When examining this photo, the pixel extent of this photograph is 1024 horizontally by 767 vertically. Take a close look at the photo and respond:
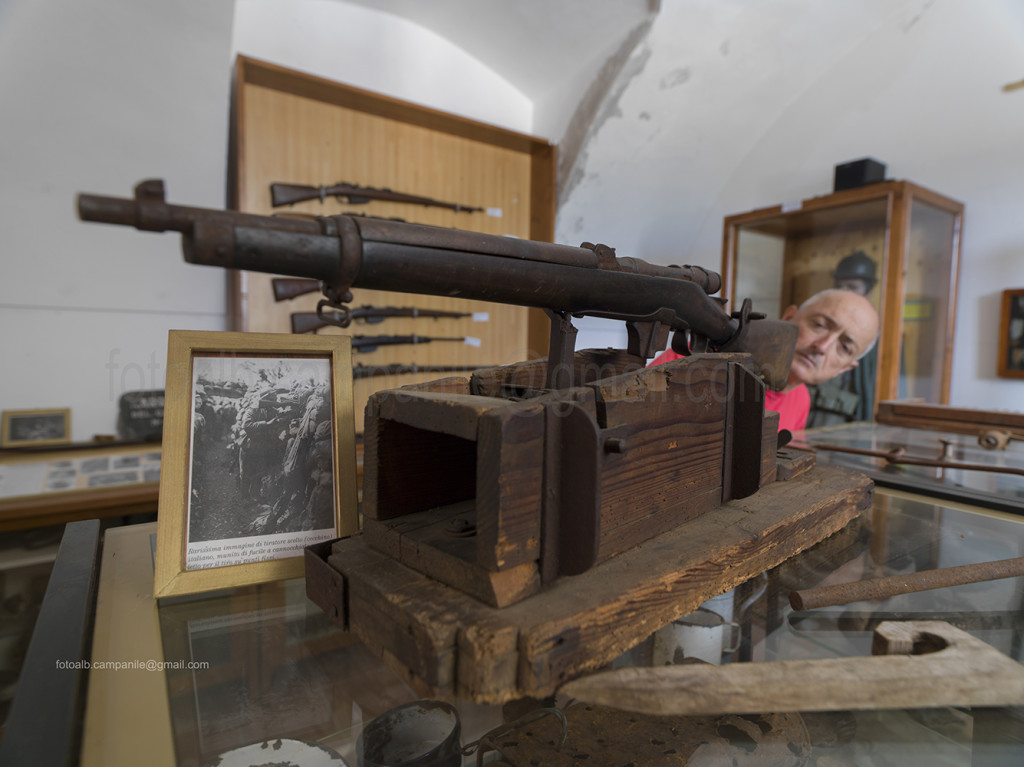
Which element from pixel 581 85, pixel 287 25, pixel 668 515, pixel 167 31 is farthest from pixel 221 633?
pixel 581 85

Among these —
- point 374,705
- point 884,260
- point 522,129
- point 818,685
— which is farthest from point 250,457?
point 884,260

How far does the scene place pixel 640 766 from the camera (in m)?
0.71

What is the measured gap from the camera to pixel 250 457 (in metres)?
0.92

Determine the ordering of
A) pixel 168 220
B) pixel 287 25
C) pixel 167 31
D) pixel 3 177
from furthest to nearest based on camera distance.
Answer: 1. pixel 287 25
2. pixel 167 31
3. pixel 3 177
4. pixel 168 220

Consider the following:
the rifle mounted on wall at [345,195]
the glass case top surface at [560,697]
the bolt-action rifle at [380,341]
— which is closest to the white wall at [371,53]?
the rifle mounted on wall at [345,195]

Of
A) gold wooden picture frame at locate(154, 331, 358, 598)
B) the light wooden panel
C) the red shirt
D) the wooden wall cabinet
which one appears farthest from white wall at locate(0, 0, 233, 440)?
the wooden wall cabinet

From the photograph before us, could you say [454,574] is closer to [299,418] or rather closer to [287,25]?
[299,418]

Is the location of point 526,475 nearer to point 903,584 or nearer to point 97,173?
point 903,584

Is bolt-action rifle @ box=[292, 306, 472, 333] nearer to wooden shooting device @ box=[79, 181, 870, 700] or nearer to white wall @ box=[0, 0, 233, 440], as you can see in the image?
white wall @ box=[0, 0, 233, 440]

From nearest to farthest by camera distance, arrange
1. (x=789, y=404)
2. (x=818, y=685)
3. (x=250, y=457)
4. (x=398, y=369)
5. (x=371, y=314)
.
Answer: (x=818, y=685)
(x=250, y=457)
(x=789, y=404)
(x=371, y=314)
(x=398, y=369)

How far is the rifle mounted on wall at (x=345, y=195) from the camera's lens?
2.41 meters

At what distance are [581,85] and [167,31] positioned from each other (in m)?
2.01

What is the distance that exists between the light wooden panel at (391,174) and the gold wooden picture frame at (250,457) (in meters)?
1.53

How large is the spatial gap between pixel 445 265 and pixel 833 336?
7.62ft
